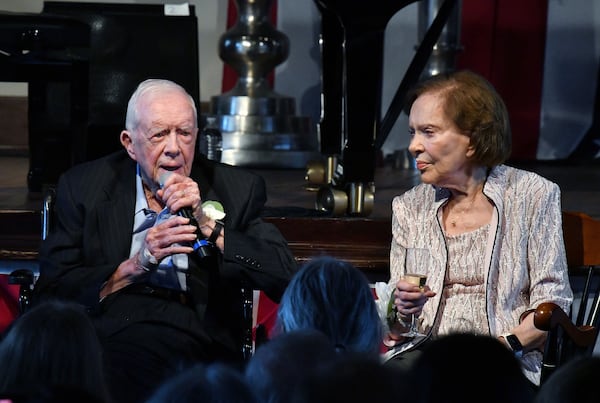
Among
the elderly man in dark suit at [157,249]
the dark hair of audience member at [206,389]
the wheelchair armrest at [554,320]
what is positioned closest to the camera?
the dark hair of audience member at [206,389]

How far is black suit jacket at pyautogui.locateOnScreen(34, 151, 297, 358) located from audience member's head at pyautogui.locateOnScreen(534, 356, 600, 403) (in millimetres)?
1514

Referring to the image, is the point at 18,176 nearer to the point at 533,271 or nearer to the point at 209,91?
the point at 209,91

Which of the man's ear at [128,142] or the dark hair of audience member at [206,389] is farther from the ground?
the man's ear at [128,142]

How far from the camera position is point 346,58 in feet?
14.2

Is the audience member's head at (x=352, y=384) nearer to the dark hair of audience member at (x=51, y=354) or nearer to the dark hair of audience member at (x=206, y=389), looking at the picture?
the dark hair of audience member at (x=206, y=389)

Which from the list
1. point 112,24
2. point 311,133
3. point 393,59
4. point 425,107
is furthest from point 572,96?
point 425,107

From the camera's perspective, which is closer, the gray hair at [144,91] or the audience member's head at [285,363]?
the audience member's head at [285,363]

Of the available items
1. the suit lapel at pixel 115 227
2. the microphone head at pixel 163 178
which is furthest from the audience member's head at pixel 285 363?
the suit lapel at pixel 115 227

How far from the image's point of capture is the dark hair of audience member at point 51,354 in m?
1.88

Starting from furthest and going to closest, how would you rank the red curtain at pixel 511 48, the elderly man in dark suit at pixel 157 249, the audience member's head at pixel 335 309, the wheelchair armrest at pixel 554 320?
the red curtain at pixel 511 48 < the elderly man in dark suit at pixel 157 249 < the wheelchair armrest at pixel 554 320 < the audience member's head at pixel 335 309

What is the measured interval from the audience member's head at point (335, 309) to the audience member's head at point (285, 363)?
0.31 m

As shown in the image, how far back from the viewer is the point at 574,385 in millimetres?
1646

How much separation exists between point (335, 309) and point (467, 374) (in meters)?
0.47

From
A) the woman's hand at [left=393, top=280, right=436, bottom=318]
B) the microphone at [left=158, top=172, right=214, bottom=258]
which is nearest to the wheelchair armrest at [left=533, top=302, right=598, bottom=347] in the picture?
the woman's hand at [left=393, top=280, right=436, bottom=318]
